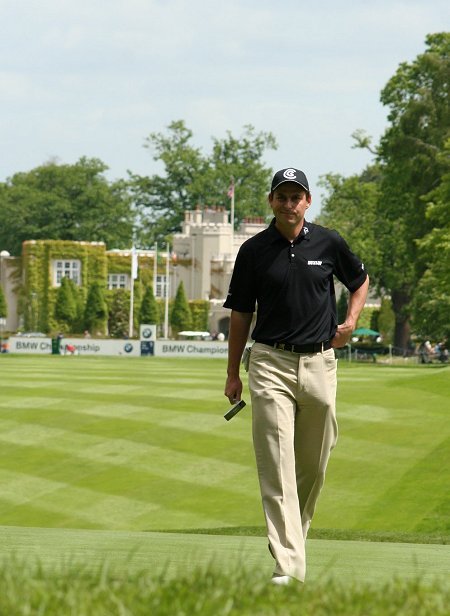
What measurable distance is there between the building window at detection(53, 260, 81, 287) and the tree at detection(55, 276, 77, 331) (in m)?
5.72

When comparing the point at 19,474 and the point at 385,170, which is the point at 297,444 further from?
the point at 385,170

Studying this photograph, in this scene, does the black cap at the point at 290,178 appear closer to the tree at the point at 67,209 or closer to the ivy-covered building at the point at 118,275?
the ivy-covered building at the point at 118,275

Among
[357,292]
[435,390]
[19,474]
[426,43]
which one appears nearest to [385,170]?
[426,43]

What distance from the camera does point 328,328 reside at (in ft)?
27.0

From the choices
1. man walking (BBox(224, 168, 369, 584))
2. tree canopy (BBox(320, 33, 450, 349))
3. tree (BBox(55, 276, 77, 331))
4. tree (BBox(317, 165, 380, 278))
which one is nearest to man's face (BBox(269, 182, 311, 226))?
man walking (BBox(224, 168, 369, 584))

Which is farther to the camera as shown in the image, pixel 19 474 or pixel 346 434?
pixel 346 434

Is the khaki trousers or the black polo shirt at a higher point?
the black polo shirt

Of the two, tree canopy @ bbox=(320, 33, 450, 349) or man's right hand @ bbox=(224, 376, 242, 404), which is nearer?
man's right hand @ bbox=(224, 376, 242, 404)

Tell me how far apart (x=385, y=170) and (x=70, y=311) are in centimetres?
4386

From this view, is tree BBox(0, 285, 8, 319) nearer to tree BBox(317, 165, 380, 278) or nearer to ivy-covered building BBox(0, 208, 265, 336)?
ivy-covered building BBox(0, 208, 265, 336)

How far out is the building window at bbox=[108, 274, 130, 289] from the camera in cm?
12600

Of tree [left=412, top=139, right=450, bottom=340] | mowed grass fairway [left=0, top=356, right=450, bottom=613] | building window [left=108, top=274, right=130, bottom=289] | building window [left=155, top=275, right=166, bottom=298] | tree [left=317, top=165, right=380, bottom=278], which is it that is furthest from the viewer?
building window [left=108, top=274, right=130, bottom=289]

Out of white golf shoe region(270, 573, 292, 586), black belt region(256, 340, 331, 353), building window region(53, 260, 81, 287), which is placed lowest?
white golf shoe region(270, 573, 292, 586)

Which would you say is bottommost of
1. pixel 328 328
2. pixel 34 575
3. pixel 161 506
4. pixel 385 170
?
pixel 161 506
